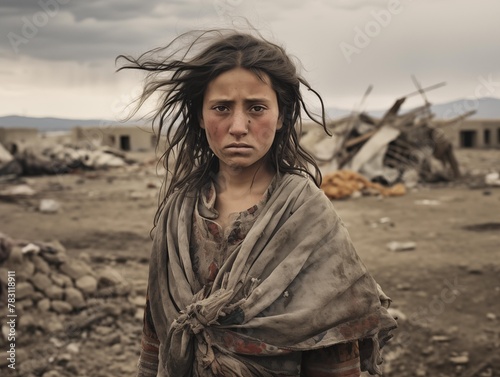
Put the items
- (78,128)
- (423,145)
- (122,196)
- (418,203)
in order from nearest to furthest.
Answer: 1. (418,203)
2. (122,196)
3. (423,145)
4. (78,128)

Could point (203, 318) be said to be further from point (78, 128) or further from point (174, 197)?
point (78, 128)

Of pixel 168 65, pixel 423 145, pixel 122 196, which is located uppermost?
pixel 168 65

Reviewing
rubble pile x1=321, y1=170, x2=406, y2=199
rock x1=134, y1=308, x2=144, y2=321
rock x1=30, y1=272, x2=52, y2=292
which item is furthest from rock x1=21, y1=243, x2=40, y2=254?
rubble pile x1=321, y1=170, x2=406, y2=199

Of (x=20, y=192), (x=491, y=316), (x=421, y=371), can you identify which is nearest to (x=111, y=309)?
(x=421, y=371)

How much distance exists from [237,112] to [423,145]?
43.5ft

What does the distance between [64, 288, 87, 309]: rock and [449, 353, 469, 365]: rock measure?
2910 mm

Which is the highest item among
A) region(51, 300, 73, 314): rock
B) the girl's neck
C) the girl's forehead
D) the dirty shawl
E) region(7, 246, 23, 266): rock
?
the girl's forehead

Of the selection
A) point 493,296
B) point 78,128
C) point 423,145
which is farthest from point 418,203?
point 78,128

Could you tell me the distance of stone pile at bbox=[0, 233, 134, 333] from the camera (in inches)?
189

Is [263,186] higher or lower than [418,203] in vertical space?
higher

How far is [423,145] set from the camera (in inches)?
557

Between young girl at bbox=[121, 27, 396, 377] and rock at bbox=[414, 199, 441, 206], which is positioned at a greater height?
young girl at bbox=[121, 27, 396, 377]

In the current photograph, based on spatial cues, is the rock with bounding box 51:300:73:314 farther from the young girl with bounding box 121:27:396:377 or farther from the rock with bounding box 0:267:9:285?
the young girl with bounding box 121:27:396:377

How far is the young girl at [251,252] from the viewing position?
1.50m
